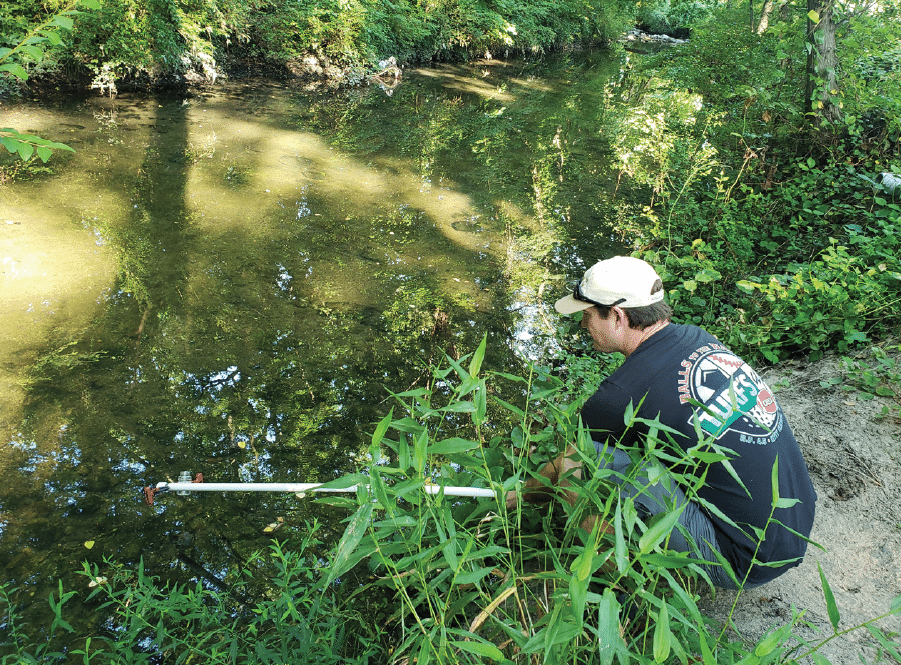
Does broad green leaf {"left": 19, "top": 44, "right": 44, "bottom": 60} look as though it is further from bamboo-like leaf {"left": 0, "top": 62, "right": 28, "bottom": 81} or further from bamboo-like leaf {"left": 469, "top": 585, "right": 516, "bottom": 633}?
bamboo-like leaf {"left": 469, "top": 585, "right": 516, "bottom": 633}

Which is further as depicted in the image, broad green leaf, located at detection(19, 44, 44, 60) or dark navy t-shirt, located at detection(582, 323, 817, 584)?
dark navy t-shirt, located at detection(582, 323, 817, 584)

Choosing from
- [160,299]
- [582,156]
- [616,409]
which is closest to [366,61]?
[582,156]

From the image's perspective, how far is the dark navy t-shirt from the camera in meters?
1.97

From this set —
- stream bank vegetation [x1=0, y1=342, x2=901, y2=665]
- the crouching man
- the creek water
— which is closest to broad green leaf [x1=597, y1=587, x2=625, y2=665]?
stream bank vegetation [x1=0, y1=342, x2=901, y2=665]

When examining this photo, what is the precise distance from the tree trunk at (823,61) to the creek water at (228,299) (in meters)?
2.19

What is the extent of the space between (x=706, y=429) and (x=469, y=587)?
3.14 ft

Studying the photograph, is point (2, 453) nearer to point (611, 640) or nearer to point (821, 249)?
point (611, 640)

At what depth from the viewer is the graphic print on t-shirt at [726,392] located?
1.98 metres

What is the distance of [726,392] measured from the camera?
205 cm

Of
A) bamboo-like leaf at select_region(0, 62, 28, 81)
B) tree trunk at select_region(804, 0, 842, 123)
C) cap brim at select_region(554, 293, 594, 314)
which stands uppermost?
tree trunk at select_region(804, 0, 842, 123)

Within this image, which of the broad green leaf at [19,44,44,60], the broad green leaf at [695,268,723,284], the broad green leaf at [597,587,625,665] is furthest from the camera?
the broad green leaf at [695,268,723,284]

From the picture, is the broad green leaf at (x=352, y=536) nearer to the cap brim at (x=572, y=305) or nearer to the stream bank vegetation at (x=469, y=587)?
the stream bank vegetation at (x=469, y=587)

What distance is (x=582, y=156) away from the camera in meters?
9.09

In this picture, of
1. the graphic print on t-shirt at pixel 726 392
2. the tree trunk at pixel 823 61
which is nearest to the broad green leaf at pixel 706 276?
the graphic print on t-shirt at pixel 726 392
